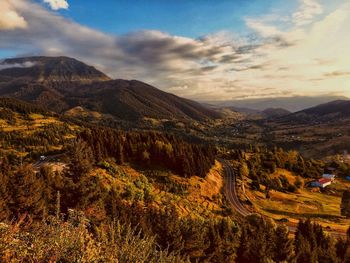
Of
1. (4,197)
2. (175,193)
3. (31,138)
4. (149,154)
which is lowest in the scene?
(175,193)

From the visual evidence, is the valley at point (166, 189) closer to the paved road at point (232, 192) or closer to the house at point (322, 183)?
the paved road at point (232, 192)

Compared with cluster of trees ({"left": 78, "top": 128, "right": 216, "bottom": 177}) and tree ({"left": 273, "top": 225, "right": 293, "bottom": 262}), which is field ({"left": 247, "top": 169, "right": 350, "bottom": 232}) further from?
tree ({"left": 273, "top": 225, "right": 293, "bottom": 262})

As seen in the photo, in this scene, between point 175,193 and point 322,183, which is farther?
point 322,183

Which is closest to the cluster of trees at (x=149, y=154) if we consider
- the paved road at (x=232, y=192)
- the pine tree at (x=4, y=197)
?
the paved road at (x=232, y=192)

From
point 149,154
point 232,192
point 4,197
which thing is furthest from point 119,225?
point 232,192

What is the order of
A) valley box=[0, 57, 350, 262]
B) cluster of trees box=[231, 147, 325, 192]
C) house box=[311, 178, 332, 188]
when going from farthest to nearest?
→ 1. house box=[311, 178, 332, 188]
2. cluster of trees box=[231, 147, 325, 192]
3. valley box=[0, 57, 350, 262]

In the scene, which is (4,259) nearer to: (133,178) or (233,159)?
(133,178)

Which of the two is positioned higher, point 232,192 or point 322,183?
point 232,192

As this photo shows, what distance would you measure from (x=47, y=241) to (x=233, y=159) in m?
135

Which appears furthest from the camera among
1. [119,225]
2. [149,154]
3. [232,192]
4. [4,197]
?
[232,192]

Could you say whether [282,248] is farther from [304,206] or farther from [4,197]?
[304,206]

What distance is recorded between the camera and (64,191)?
3653 centimetres

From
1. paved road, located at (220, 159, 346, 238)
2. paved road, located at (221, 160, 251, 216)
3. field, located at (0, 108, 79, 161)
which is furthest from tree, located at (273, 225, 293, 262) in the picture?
field, located at (0, 108, 79, 161)

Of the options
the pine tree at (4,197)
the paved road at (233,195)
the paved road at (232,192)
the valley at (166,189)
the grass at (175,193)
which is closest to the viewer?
the pine tree at (4,197)
